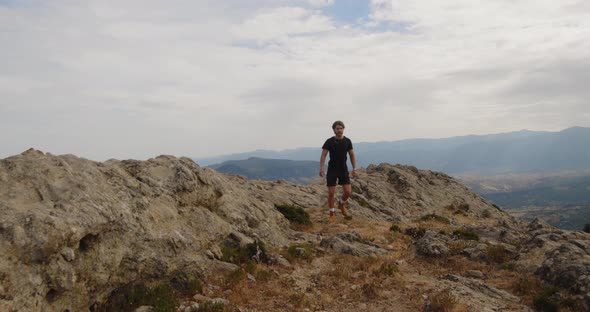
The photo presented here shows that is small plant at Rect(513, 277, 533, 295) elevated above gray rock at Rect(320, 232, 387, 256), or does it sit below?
below

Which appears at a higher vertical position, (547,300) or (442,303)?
(442,303)

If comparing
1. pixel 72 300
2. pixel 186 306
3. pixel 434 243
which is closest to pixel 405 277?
pixel 434 243

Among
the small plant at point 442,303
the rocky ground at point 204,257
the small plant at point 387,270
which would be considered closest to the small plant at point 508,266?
the rocky ground at point 204,257

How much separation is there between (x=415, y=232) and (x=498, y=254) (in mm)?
4968

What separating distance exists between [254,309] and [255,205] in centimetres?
914

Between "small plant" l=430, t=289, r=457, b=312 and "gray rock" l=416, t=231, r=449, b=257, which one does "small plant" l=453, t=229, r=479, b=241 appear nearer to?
"gray rock" l=416, t=231, r=449, b=257

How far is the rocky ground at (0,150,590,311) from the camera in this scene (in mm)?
7789

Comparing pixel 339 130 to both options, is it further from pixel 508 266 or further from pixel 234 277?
pixel 234 277

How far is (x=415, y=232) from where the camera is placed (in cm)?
1842

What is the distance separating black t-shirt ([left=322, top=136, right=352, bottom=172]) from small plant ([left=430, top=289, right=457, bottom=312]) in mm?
9124

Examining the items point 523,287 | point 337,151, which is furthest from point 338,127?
point 523,287

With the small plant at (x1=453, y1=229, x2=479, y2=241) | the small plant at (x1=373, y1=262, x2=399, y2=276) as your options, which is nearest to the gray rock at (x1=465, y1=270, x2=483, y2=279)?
the small plant at (x1=373, y1=262, x2=399, y2=276)

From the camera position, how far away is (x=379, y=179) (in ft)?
129

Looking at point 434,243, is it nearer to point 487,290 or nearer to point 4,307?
point 487,290
